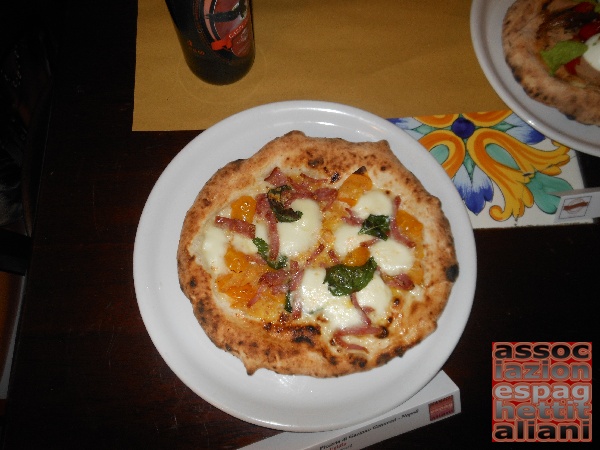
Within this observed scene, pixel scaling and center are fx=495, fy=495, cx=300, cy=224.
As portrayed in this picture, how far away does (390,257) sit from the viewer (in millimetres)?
1781

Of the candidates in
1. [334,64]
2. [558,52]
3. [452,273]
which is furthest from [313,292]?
[558,52]

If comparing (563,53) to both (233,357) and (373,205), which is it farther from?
(233,357)

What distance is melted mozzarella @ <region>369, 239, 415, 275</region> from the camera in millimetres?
1779

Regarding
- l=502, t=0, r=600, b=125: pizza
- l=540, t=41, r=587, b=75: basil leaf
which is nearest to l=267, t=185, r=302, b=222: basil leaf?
l=502, t=0, r=600, b=125: pizza

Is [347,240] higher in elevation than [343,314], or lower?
higher

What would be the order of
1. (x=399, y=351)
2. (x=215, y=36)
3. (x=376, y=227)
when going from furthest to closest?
1. (x=215, y=36)
2. (x=376, y=227)
3. (x=399, y=351)

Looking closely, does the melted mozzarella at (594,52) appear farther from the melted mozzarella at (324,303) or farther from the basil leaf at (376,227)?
the melted mozzarella at (324,303)

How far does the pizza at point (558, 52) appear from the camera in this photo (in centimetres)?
205

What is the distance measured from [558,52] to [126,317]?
7.00 ft

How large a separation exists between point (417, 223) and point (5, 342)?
203 cm

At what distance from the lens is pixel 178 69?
92.8 inches

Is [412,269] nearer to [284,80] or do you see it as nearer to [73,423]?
[284,80]

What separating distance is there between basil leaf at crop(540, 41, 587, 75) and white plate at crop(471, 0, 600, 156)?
170 mm

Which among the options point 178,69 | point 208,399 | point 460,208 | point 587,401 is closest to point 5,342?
point 208,399
